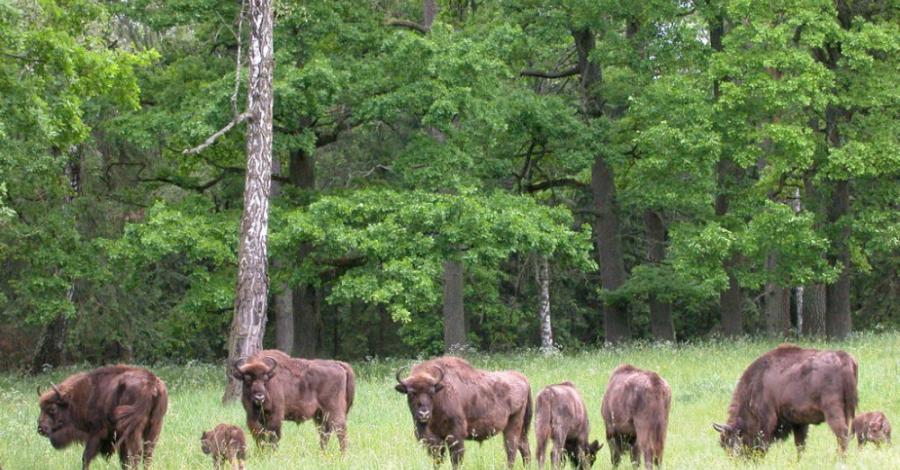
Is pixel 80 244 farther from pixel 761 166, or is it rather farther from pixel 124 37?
pixel 761 166

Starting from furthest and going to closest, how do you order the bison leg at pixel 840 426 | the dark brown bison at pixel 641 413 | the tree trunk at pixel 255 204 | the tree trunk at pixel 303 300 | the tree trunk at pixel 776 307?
the tree trunk at pixel 776 307 → the tree trunk at pixel 303 300 → the tree trunk at pixel 255 204 → the bison leg at pixel 840 426 → the dark brown bison at pixel 641 413

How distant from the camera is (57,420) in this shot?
13453 millimetres

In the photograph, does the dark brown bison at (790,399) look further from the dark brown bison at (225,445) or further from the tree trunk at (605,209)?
the tree trunk at (605,209)

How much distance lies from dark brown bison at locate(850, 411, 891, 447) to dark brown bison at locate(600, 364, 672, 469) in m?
3.27

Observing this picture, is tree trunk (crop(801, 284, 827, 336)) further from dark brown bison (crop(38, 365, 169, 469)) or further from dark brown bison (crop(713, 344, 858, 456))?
dark brown bison (crop(38, 365, 169, 469))

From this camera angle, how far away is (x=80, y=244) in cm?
2892

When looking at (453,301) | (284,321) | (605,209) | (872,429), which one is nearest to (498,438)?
(872,429)

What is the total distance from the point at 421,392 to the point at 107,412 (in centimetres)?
393

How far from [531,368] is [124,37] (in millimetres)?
17559

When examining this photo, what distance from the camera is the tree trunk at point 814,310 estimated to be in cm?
3175

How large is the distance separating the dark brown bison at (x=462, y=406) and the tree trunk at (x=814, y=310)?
2039 centimetres

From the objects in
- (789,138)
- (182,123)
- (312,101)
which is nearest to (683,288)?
(789,138)

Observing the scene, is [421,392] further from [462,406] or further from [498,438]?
[498,438]

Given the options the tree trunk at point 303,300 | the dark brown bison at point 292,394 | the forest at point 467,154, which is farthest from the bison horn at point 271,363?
the tree trunk at point 303,300
